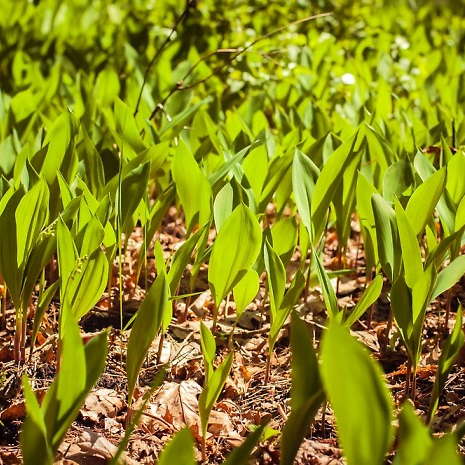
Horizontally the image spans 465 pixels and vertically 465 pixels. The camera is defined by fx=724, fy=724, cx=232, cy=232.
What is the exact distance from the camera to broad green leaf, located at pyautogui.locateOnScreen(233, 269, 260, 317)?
176 centimetres

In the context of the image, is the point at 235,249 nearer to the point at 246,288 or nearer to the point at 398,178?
the point at 246,288

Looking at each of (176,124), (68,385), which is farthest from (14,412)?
(176,124)

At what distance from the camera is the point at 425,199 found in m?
1.82

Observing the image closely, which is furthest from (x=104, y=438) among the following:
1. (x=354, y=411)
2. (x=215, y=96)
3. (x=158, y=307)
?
(x=215, y=96)

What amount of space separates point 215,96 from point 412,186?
1344mm

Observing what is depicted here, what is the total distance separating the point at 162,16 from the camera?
15.9ft

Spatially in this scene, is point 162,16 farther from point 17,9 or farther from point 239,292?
point 239,292

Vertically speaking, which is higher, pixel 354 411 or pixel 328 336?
pixel 328 336

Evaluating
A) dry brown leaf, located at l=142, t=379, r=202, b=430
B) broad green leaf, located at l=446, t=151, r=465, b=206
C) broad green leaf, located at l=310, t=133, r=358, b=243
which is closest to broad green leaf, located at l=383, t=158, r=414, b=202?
broad green leaf, located at l=446, t=151, r=465, b=206

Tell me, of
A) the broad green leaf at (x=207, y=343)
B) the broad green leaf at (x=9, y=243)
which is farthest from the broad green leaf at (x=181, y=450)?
the broad green leaf at (x=9, y=243)

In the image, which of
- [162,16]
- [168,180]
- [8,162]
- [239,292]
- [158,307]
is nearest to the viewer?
[158,307]

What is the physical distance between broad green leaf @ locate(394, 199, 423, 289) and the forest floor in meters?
0.31

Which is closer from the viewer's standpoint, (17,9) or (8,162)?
(8,162)

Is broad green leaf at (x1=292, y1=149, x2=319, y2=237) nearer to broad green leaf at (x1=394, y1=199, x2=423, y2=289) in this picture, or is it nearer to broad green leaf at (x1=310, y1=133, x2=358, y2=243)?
broad green leaf at (x1=310, y1=133, x2=358, y2=243)
